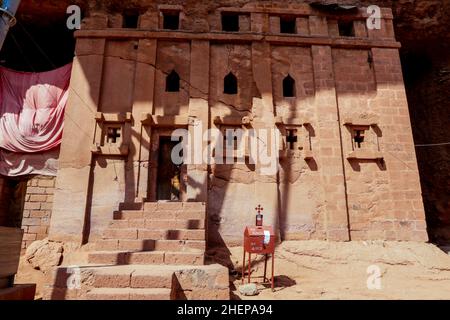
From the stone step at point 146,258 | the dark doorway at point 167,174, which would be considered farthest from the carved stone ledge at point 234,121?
the stone step at point 146,258

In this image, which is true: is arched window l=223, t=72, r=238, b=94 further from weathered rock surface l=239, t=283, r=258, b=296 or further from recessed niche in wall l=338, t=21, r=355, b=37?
weathered rock surface l=239, t=283, r=258, b=296

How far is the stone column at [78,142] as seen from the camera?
816 cm

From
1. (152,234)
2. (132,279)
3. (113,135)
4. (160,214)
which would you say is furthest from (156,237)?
(113,135)

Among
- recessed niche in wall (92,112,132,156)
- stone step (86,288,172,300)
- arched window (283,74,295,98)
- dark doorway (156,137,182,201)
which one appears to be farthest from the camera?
arched window (283,74,295,98)

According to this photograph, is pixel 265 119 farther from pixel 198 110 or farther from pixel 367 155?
pixel 367 155

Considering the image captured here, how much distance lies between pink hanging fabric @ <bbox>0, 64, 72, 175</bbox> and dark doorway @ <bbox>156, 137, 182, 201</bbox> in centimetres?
284

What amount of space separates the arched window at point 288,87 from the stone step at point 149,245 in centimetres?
554

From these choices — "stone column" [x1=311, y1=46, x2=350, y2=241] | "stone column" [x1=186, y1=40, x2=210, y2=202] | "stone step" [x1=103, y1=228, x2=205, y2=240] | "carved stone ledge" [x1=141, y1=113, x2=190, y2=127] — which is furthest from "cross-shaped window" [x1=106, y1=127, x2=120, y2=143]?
"stone column" [x1=311, y1=46, x2=350, y2=241]

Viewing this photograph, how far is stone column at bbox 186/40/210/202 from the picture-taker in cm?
858

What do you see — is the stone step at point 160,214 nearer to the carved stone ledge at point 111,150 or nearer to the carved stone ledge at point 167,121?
the carved stone ledge at point 111,150

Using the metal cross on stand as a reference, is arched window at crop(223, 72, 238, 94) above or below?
above

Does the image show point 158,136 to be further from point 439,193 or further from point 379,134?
point 439,193

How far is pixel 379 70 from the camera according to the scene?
988cm

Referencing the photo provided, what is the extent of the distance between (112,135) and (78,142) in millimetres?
895
